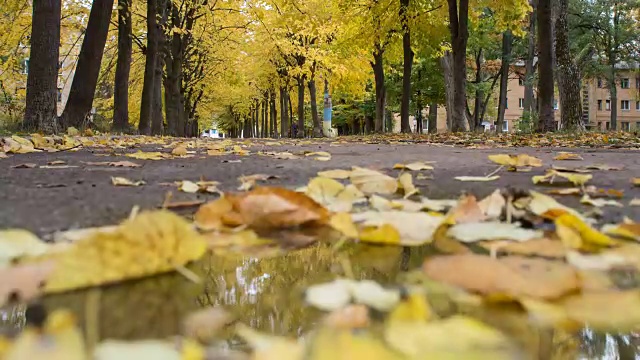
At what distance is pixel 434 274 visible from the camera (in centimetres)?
94

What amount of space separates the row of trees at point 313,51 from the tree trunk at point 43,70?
14 millimetres

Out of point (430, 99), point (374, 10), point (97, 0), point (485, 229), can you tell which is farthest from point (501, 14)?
point (485, 229)

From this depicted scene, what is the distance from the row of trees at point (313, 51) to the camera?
934 centimetres

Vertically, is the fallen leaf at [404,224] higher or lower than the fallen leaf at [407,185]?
lower

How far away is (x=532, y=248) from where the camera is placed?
1095 millimetres

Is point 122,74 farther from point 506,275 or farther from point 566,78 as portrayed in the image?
point 506,275

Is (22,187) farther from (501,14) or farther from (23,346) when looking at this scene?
(501,14)

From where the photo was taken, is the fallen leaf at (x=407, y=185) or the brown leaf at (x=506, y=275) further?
the fallen leaf at (x=407, y=185)

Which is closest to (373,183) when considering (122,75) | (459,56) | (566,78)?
(122,75)

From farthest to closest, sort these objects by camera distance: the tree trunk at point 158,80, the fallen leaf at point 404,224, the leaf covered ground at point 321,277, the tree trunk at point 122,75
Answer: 1. the tree trunk at point 158,80
2. the tree trunk at point 122,75
3. the fallen leaf at point 404,224
4. the leaf covered ground at point 321,277

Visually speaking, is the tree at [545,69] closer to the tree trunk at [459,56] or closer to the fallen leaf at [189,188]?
the tree trunk at [459,56]

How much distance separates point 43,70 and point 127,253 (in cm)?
752

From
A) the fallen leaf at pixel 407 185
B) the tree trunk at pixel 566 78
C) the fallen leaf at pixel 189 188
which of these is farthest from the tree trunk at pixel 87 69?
the tree trunk at pixel 566 78

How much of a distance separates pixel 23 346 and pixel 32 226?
0.86m
